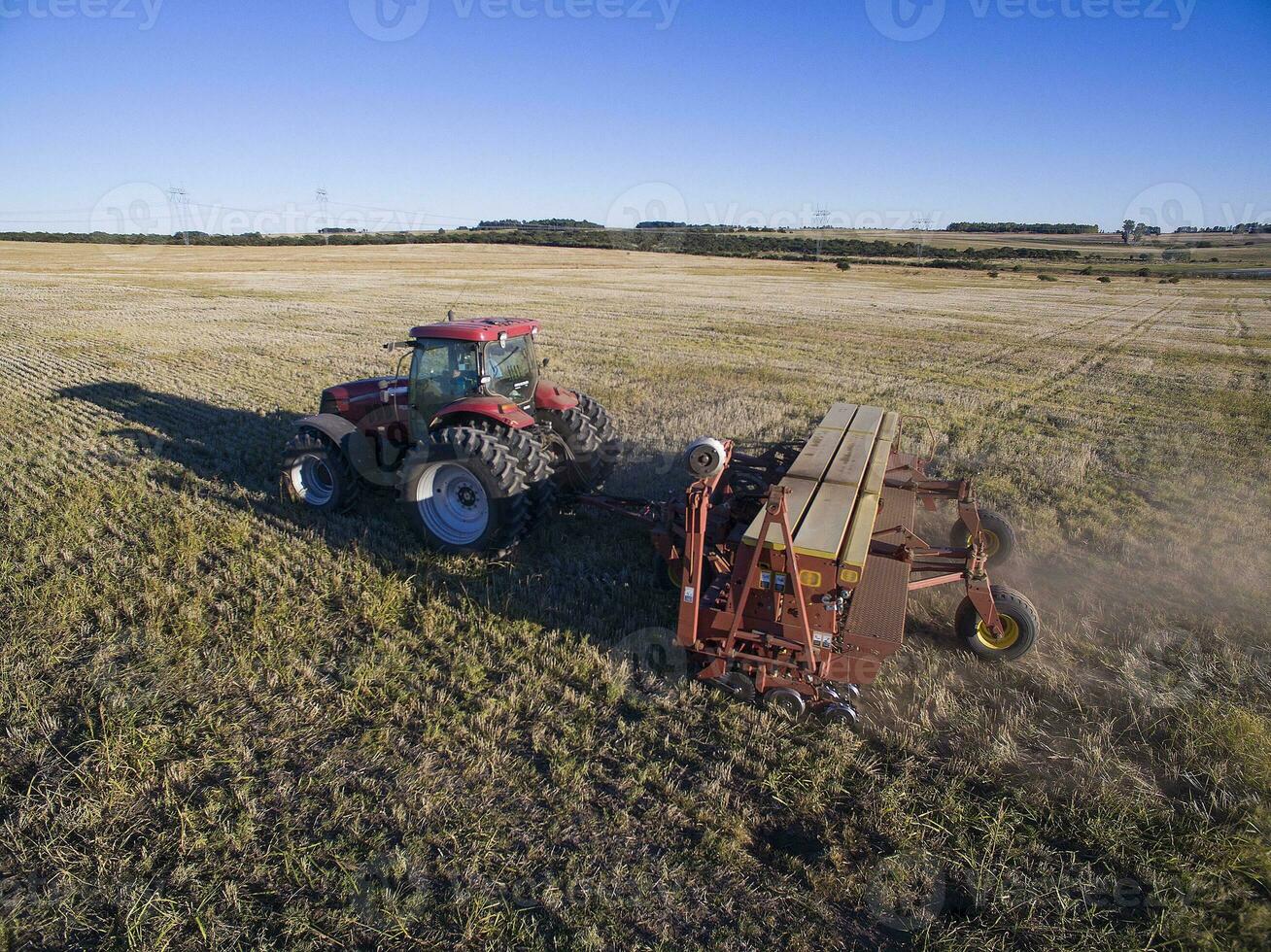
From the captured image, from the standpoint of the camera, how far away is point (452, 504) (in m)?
6.17

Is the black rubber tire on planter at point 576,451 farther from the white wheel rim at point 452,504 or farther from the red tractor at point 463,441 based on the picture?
the white wheel rim at point 452,504

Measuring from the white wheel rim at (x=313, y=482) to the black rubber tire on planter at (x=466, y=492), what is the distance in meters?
1.44

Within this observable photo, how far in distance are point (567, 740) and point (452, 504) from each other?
115 inches

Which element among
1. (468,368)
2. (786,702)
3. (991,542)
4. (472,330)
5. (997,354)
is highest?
(472,330)

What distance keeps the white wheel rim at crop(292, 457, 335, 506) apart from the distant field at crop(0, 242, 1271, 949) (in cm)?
27

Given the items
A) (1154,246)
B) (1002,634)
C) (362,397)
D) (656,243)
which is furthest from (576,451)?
(1154,246)

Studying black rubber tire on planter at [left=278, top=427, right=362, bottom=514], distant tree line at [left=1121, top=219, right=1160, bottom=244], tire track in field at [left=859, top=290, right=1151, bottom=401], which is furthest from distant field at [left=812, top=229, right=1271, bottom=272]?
black rubber tire on planter at [left=278, top=427, right=362, bottom=514]

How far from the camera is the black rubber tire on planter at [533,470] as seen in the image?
18.7 feet

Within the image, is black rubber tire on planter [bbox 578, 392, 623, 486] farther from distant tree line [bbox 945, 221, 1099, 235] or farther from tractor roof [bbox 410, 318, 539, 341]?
distant tree line [bbox 945, 221, 1099, 235]

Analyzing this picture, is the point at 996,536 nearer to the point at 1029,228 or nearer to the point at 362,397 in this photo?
the point at 362,397

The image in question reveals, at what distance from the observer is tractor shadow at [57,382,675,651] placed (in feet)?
17.0

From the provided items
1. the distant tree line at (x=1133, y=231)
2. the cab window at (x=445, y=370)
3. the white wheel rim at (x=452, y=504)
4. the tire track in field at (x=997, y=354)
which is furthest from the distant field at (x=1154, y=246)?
the white wheel rim at (x=452, y=504)

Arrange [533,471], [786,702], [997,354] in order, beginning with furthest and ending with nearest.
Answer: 1. [997,354]
2. [533,471]
3. [786,702]

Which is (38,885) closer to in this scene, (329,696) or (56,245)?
(329,696)
